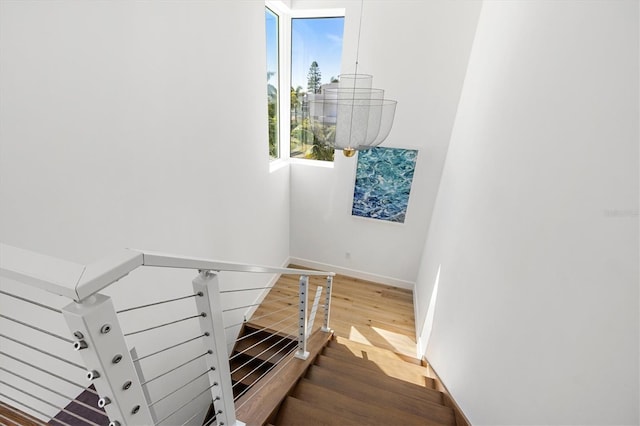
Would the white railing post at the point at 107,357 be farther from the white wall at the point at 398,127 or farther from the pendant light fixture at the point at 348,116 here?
the white wall at the point at 398,127

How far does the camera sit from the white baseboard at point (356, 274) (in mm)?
4266

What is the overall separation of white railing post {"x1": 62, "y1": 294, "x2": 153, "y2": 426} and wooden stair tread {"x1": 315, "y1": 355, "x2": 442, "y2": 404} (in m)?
1.72

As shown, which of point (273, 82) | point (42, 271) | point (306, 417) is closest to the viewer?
point (42, 271)

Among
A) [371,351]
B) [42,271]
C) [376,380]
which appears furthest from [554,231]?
[371,351]

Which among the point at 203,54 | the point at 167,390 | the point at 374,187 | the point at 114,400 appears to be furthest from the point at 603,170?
the point at 374,187

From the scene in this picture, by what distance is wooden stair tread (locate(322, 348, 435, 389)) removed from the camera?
2.41 meters

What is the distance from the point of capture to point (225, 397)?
97cm

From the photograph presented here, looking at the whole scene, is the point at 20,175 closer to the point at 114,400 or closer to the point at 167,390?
the point at 114,400

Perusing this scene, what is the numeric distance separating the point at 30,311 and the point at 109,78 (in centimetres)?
113

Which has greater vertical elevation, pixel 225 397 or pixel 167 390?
pixel 225 397

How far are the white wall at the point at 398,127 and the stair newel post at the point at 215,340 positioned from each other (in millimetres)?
3183

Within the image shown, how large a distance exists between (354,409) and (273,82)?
3.52 meters

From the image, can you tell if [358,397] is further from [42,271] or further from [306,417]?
[42,271]

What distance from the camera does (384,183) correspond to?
150 inches
